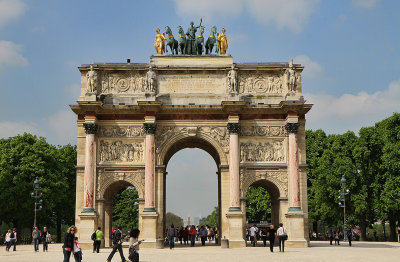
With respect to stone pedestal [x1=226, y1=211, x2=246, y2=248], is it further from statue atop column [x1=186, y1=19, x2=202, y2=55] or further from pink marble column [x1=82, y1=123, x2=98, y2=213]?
statue atop column [x1=186, y1=19, x2=202, y2=55]

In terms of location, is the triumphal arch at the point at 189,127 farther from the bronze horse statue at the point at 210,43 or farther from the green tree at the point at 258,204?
the green tree at the point at 258,204

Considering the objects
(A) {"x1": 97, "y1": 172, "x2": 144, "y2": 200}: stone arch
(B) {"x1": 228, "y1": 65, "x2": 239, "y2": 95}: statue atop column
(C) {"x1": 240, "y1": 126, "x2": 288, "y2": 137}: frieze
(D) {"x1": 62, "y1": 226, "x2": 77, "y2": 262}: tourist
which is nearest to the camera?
(D) {"x1": 62, "y1": 226, "x2": 77, "y2": 262}: tourist

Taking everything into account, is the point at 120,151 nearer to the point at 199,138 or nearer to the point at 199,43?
the point at 199,138

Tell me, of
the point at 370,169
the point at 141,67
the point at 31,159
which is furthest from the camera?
the point at 31,159

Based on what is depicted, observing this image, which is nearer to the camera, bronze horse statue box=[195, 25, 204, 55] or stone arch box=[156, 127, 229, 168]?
stone arch box=[156, 127, 229, 168]

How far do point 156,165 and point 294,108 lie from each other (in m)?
9.25

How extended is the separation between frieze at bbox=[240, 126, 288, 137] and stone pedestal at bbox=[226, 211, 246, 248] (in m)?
5.15

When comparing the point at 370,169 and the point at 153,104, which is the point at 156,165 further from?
the point at 370,169

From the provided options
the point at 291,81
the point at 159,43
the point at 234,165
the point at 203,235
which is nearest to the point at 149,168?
the point at 234,165

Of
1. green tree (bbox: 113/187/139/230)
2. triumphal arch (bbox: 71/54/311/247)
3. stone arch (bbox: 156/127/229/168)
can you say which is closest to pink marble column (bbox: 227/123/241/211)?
triumphal arch (bbox: 71/54/311/247)

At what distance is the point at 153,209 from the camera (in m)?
31.5

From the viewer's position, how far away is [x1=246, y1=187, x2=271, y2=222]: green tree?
193 feet

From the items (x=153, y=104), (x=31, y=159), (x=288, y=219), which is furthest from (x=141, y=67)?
(x=31, y=159)

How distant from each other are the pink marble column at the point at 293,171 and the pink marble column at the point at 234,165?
10.5ft
